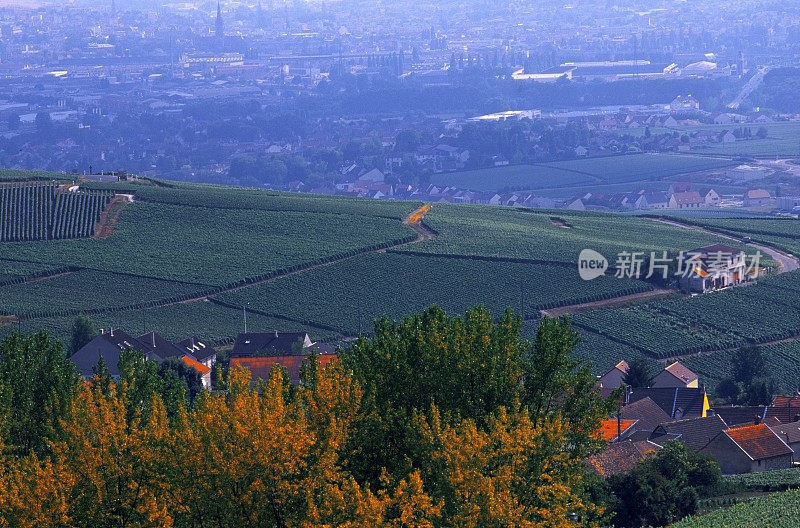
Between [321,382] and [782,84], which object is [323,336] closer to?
[321,382]

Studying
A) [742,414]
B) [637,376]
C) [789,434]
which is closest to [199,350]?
[637,376]

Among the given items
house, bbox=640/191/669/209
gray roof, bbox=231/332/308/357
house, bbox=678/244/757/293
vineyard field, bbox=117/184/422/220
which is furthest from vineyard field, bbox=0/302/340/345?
house, bbox=640/191/669/209

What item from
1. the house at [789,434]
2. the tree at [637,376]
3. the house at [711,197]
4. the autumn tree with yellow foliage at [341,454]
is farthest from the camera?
the house at [711,197]

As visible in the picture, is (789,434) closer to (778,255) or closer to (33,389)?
(33,389)

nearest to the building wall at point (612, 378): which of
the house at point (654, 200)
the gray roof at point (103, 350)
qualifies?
the gray roof at point (103, 350)

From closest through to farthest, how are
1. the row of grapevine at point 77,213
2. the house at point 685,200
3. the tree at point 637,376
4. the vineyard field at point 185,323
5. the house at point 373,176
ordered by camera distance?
the tree at point 637,376 → the vineyard field at point 185,323 → the row of grapevine at point 77,213 → the house at point 685,200 → the house at point 373,176

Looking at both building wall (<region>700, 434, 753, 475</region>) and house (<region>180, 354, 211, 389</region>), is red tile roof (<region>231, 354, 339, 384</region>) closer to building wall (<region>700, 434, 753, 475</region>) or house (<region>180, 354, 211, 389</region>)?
house (<region>180, 354, 211, 389</region>)

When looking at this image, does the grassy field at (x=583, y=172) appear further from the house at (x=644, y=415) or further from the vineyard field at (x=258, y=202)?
the house at (x=644, y=415)
